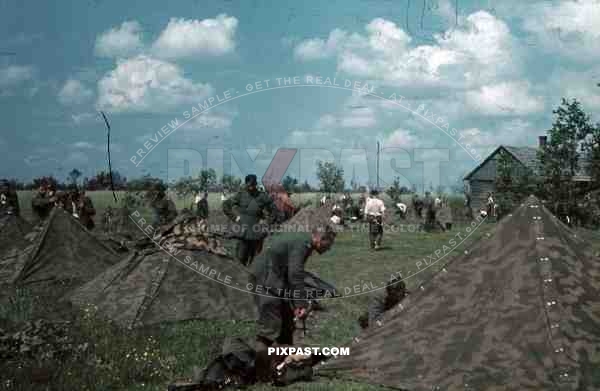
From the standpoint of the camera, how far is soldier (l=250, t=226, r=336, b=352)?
692 cm

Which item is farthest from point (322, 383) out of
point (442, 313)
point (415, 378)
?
point (442, 313)

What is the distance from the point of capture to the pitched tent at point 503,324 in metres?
5.71

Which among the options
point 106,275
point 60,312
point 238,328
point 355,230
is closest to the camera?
point 238,328

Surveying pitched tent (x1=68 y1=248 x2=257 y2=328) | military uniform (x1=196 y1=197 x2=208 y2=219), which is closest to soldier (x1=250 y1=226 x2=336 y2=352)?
pitched tent (x1=68 y1=248 x2=257 y2=328)

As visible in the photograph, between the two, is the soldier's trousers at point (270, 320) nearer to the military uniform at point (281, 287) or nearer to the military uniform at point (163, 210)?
the military uniform at point (281, 287)

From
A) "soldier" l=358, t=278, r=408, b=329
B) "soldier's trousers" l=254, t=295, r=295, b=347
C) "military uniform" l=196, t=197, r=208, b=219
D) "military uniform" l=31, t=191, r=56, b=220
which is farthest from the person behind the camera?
"military uniform" l=196, t=197, r=208, b=219

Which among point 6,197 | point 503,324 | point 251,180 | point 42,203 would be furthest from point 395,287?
point 6,197

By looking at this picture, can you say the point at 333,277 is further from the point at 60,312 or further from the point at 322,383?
the point at 322,383

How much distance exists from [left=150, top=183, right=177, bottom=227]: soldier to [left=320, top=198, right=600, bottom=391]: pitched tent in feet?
28.0

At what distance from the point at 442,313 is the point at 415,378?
705mm

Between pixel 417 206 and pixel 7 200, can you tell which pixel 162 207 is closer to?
pixel 7 200

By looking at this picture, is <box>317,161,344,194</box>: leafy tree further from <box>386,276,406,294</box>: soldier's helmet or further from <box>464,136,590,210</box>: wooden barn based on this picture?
<box>386,276,406,294</box>: soldier's helmet

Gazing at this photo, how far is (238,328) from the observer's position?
9000 mm

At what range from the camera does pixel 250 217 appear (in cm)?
1232
